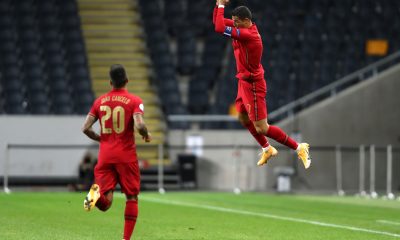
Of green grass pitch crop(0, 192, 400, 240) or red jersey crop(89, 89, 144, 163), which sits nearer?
red jersey crop(89, 89, 144, 163)

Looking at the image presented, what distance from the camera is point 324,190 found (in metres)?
28.7

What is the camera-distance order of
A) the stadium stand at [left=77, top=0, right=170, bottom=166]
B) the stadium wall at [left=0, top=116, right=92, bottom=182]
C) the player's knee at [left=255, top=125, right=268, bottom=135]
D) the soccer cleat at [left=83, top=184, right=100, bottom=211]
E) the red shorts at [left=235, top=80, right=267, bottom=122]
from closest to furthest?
1. the soccer cleat at [left=83, top=184, right=100, bottom=211]
2. the red shorts at [left=235, top=80, right=267, bottom=122]
3. the player's knee at [left=255, top=125, right=268, bottom=135]
4. the stadium wall at [left=0, top=116, right=92, bottom=182]
5. the stadium stand at [left=77, top=0, right=170, bottom=166]

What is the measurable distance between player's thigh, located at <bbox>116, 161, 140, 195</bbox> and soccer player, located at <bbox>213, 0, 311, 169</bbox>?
283 cm

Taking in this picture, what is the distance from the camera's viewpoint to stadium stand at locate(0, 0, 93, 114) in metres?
27.6

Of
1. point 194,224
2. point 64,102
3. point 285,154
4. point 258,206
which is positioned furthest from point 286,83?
point 194,224

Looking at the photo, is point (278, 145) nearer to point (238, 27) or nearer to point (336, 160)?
→ point (336, 160)

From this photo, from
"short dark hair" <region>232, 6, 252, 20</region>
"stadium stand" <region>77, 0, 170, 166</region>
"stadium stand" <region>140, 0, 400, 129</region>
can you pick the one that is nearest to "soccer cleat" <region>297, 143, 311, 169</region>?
"short dark hair" <region>232, 6, 252, 20</region>

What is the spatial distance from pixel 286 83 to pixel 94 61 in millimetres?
5753

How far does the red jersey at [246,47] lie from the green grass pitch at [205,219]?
6.58 ft

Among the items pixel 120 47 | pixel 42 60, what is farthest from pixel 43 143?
pixel 120 47

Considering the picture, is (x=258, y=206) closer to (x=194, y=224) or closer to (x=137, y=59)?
(x=194, y=224)

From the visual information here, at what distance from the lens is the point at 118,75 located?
9828 mm

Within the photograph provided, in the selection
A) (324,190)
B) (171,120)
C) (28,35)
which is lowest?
(324,190)

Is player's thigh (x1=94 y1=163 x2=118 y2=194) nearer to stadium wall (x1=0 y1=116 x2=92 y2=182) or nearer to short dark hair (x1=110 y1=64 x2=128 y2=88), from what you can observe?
short dark hair (x1=110 y1=64 x2=128 y2=88)
